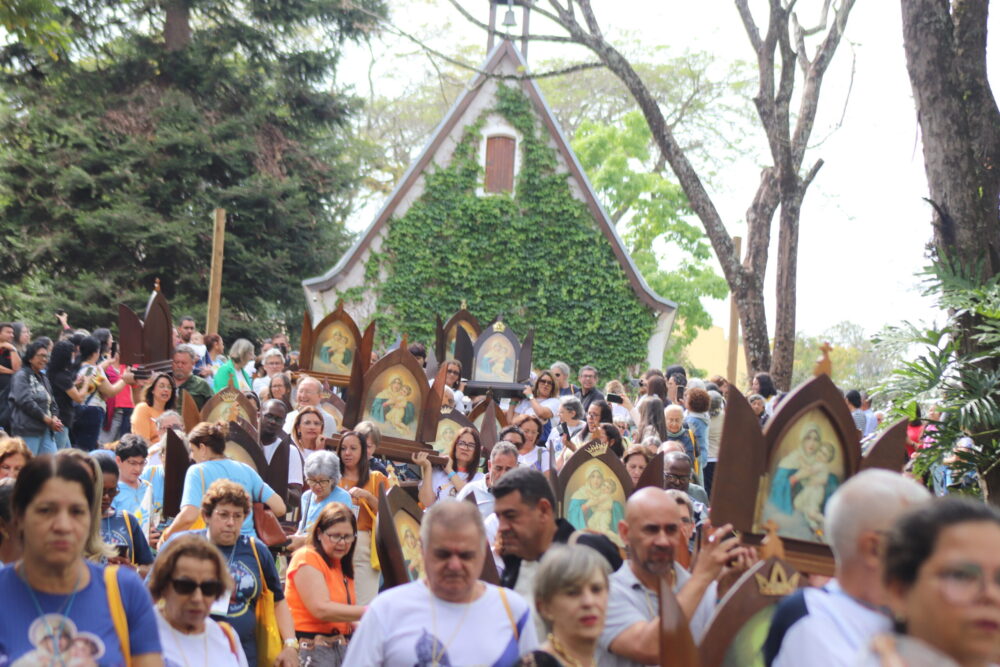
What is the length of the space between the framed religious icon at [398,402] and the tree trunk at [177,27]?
2091 centimetres

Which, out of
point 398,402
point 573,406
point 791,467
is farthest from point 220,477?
point 573,406

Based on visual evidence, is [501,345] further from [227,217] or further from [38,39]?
[227,217]

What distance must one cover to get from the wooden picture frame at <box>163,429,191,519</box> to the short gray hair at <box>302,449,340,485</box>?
0.88 m

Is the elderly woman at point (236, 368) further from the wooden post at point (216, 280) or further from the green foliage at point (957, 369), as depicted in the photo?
the green foliage at point (957, 369)

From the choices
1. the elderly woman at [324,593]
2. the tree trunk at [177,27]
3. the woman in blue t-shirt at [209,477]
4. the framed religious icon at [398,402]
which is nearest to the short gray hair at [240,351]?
the framed religious icon at [398,402]

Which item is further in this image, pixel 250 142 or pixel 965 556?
pixel 250 142

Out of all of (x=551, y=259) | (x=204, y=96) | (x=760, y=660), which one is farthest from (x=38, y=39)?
(x=204, y=96)

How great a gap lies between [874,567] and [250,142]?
27119 millimetres

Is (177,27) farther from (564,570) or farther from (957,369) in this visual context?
(564,570)

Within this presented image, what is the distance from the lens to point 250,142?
2934cm

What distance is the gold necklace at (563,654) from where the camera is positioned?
4.24 m

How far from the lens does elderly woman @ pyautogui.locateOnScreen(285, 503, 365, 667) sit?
7016mm

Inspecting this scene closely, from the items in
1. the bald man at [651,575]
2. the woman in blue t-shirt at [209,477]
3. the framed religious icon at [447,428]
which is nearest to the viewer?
the bald man at [651,575]

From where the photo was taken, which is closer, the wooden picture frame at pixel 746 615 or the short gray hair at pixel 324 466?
the wooden picture frame at pixel 746 615
